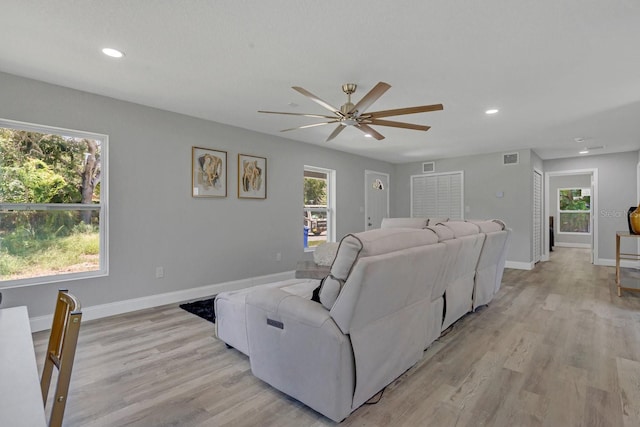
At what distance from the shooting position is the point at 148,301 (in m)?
3.74

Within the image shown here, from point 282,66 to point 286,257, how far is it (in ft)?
10.6

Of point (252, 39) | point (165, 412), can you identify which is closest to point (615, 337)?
point (165, 412)

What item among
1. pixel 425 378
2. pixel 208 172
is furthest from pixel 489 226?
pixel 208 172

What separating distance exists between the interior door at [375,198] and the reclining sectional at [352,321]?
4505mm

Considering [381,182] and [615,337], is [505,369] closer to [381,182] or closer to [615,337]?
[615,337]

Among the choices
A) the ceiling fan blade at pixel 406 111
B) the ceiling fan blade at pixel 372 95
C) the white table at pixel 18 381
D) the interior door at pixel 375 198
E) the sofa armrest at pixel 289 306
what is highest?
the ceiling fan blade at pixel 372 95

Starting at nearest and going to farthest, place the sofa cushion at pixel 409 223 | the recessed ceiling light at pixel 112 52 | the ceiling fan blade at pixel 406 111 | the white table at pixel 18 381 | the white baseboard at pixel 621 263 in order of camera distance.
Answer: the white table at pixel 18 381 → the recessed ceiling light at pixel 112 52 → the ceiling fan blade at pixel 406 111 → the sofa cushion at pixel 409 223 → the white baseboard at pixel 621 263

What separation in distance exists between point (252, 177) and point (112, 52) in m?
2.48

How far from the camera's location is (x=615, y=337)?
9.69 feet

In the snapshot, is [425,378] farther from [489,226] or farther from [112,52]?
[112,52]

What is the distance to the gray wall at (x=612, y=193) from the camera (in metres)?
6.41

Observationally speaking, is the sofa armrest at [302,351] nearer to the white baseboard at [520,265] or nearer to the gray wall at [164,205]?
the gray wall at [164,205]

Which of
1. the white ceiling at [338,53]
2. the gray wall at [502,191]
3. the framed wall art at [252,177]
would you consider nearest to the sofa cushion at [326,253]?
the framed wall art at [252,177]

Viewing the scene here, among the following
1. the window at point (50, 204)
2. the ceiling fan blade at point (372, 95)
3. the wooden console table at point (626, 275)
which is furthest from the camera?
the wooden console table at point (626, 275)
